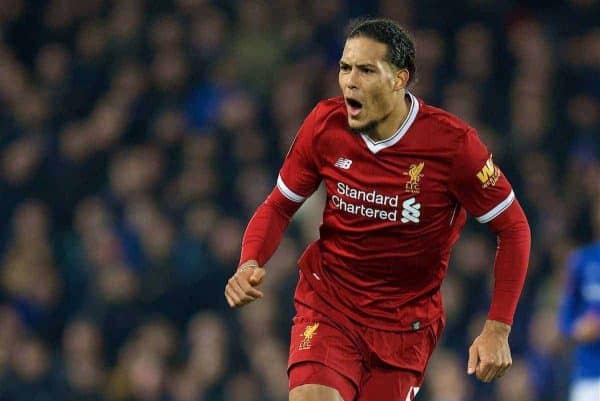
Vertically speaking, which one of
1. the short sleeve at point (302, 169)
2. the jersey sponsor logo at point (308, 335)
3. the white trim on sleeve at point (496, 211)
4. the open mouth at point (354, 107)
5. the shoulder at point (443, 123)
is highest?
the open mouth at point (354, 107)

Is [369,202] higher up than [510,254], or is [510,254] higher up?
[369,202]

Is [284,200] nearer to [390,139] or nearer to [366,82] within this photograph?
[390,139]

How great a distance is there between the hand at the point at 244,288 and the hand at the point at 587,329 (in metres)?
2.79

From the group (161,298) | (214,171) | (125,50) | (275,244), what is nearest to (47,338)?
(161,298)

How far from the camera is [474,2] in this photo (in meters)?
10.4

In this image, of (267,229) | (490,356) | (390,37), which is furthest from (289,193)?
(490,356)

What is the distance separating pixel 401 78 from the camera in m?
5.21

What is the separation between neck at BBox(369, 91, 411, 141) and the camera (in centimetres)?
521

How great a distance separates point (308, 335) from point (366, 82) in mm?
914

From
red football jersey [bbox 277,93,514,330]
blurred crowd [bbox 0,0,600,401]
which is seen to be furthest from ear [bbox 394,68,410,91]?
blurred crowd [bbox 0,0,600,401]

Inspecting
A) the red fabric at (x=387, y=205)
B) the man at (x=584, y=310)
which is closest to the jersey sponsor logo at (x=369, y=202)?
the red fabric at (x=387, y=205)

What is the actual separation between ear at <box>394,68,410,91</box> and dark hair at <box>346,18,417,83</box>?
18 mm

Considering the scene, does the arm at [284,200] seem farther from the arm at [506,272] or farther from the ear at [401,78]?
the arm at [506,272]

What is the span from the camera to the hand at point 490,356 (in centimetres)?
495
